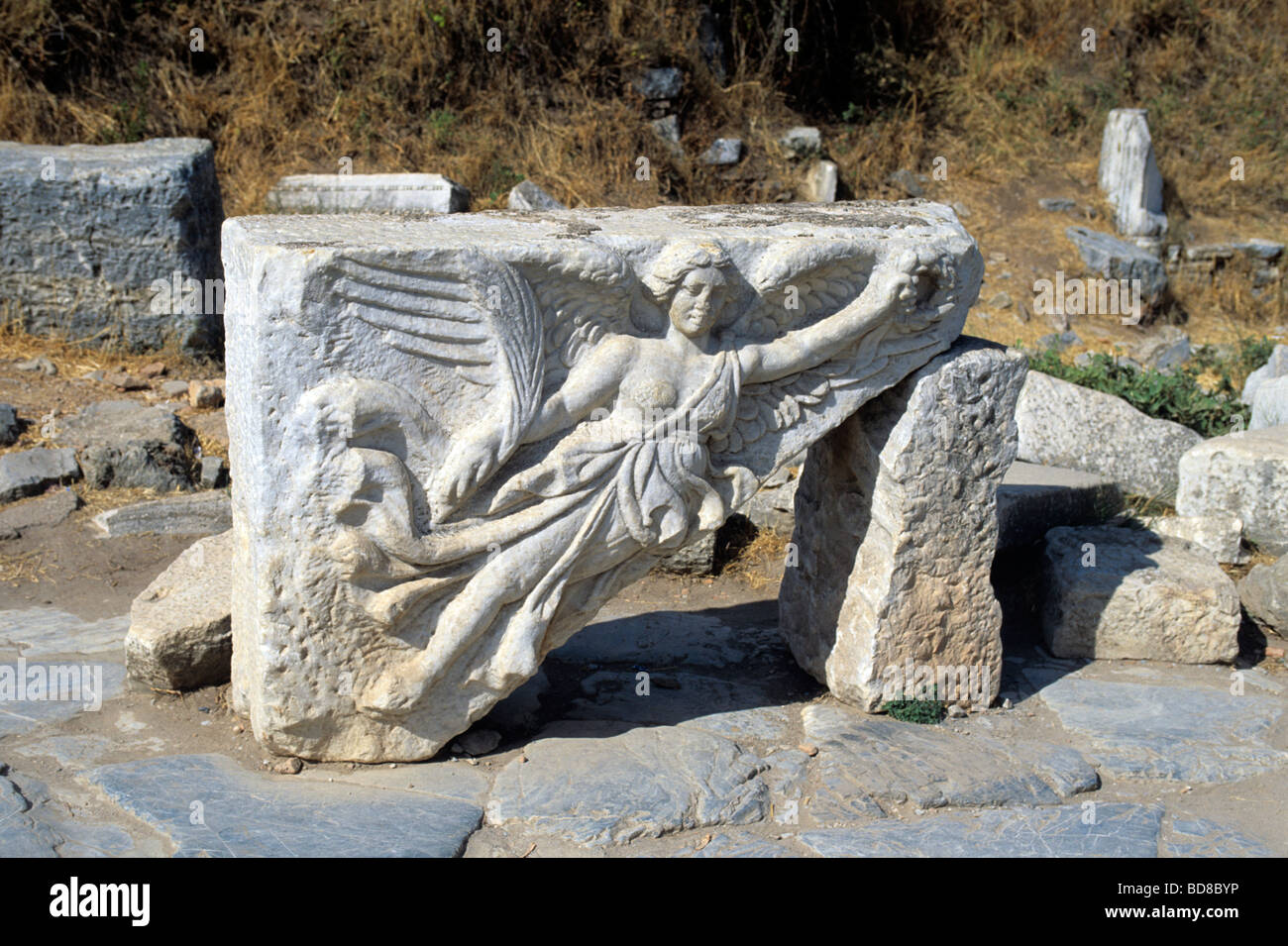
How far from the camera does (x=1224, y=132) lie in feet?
35.0

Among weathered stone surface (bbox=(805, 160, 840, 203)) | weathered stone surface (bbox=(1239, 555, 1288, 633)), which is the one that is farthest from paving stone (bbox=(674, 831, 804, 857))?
weathered stone surface (bbox=(805, 160, 840, 203))

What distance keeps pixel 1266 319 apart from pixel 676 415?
7.42 m

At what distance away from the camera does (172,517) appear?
5.44 m

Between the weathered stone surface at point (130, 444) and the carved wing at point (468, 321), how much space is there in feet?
9.52

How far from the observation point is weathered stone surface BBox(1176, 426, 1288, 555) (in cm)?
544

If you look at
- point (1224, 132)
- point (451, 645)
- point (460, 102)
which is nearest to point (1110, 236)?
point (1224, 132)

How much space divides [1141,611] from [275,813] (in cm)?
308

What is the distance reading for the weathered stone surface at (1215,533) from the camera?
5.42 m

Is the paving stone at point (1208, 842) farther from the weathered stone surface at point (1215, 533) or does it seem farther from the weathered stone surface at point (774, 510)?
the weathered stone surface at point (774, 510)

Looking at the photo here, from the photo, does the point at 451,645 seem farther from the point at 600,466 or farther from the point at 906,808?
the point at 906,808

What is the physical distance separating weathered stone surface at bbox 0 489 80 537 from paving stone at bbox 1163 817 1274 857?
4410 mm

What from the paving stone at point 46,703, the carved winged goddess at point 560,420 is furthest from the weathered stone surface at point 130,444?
the carved winged goddess at point 560,420

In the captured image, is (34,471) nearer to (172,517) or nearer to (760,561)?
(172,517)

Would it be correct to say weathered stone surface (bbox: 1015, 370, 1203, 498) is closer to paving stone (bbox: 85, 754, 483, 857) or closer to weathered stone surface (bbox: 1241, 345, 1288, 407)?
weathered stone surface (bbox: 1241, 345, 1288, 407)
